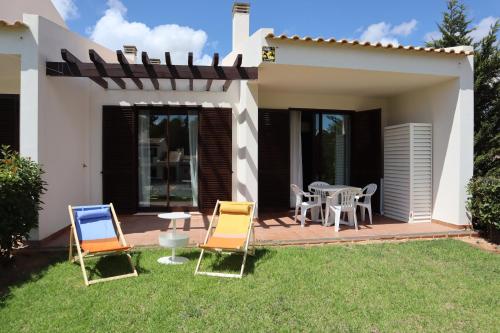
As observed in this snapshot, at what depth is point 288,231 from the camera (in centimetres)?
775

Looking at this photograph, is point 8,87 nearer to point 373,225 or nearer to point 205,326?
point 205,326

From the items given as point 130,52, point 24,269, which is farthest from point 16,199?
point 130,52

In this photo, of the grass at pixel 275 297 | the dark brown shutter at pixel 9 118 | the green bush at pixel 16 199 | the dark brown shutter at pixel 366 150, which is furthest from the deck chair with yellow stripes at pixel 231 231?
the dark brown shutter at pixel 9 118

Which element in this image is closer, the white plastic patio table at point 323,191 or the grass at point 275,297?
the grass at point 275,297

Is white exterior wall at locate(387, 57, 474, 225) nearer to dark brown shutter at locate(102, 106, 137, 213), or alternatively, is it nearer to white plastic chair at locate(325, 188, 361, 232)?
white plastic chair at locate(325, 188, 361, 232)

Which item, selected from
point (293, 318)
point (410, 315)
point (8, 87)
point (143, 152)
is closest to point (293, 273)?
point (293, 318)

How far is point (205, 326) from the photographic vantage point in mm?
3748

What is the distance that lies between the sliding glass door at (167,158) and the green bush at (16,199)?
155 inches

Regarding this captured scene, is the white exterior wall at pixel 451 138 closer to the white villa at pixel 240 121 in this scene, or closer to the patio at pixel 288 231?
the white villa at pixel 240 121

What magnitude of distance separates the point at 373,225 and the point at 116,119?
287 inches

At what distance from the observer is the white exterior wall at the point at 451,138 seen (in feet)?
26.0

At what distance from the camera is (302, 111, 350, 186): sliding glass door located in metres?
10.6

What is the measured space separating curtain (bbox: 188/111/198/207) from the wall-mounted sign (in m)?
3.44

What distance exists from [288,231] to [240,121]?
3239 mm
